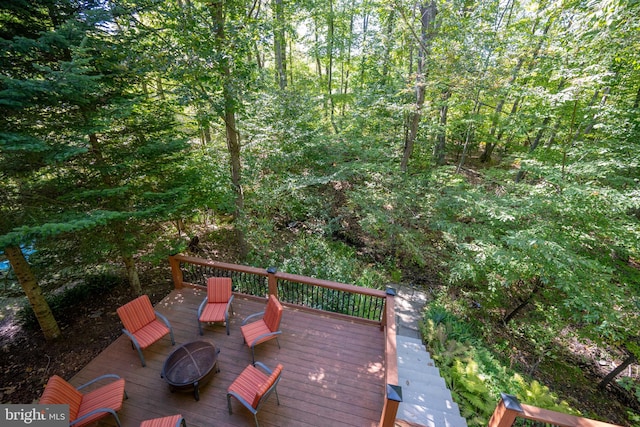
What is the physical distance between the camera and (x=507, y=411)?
8.15 ft

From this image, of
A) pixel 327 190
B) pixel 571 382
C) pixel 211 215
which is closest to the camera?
pixel 571 382

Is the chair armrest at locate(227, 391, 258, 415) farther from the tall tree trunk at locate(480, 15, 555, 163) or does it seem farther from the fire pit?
the tall tree trunk at locate(480, 15, 555, 163)

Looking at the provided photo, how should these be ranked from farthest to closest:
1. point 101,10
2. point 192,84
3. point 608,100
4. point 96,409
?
point 608,100
point 192,84
point 101,10
point 96,409

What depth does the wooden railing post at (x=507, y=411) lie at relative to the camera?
2.46 m

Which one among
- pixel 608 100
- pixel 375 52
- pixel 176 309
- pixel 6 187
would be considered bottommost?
pixel 176 309

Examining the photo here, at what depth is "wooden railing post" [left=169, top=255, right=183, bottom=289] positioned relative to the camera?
17.4 ft

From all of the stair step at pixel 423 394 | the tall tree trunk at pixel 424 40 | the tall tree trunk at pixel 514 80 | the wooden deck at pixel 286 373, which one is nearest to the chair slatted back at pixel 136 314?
the wooden deck at pixel 286 373

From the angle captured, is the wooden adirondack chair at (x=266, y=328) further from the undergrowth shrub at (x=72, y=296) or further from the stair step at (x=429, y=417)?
the undergrowth shrub at (x=72, y=296)

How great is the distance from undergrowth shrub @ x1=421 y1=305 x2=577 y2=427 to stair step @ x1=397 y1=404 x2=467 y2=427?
1.35ft

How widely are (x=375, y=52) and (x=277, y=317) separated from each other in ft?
35.9

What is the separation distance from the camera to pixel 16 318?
4715 mm

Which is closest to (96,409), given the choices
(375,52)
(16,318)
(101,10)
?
(16,318)

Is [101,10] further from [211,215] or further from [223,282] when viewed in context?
[211,215]

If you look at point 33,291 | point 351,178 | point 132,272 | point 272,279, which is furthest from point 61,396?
point 351,178
